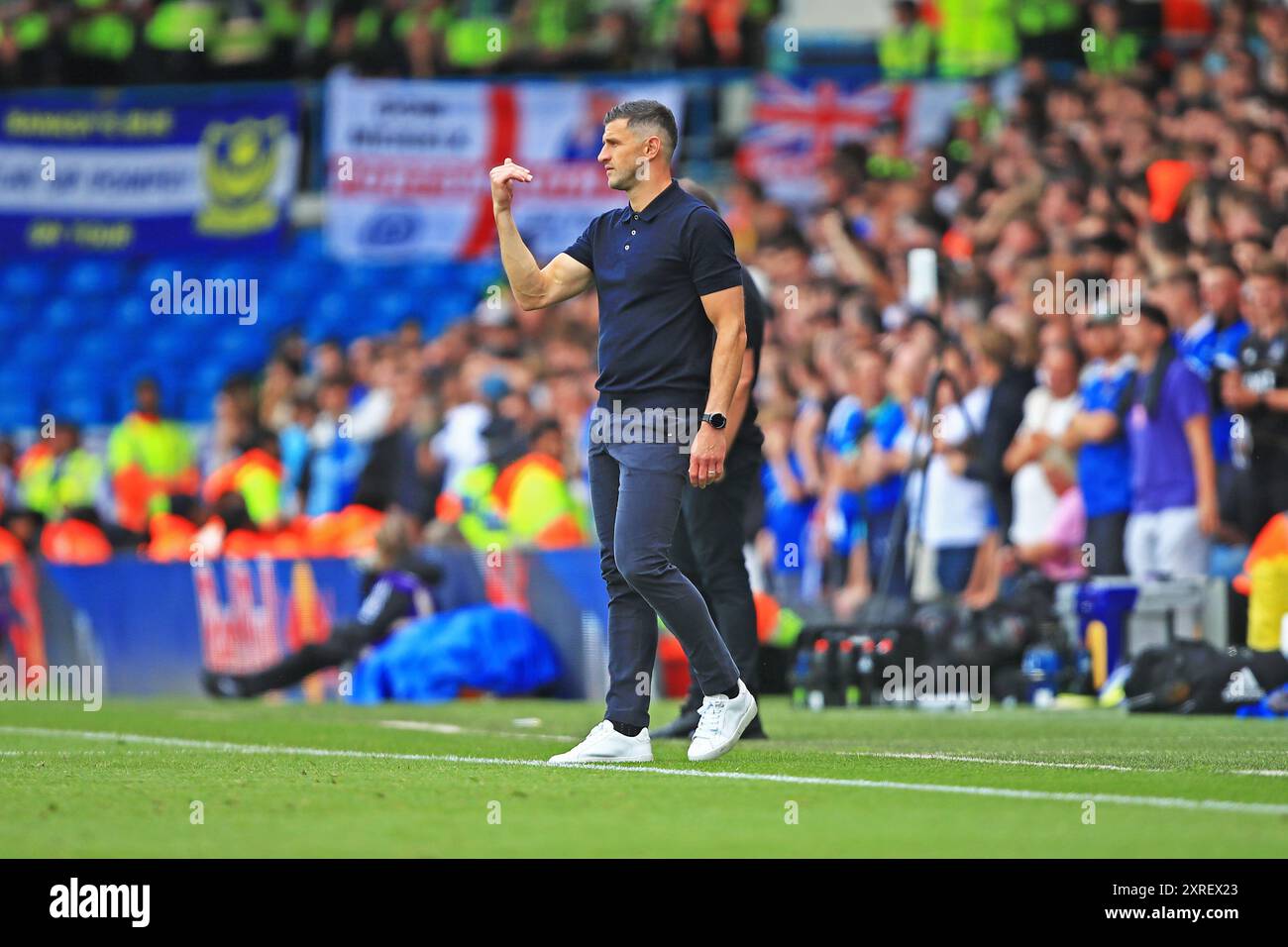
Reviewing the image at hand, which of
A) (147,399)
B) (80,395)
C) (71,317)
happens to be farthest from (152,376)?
(147,399)

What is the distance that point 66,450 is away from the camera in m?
20.4

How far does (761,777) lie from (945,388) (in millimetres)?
7576

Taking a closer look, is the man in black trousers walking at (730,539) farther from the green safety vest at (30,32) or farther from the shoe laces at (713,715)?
the green safety vest at (30,32)

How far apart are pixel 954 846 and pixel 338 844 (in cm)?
152

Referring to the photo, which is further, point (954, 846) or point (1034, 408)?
point (1034, 408)

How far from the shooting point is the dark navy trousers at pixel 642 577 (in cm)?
795

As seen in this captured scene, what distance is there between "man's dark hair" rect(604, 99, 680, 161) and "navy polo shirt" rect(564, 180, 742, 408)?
21 cm

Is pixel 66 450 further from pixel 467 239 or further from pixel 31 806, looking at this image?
pixel 31 806

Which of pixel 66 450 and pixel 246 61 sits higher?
pixel 246 61

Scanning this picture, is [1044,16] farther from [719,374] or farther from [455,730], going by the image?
[719,374]

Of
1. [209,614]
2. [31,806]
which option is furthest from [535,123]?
[31,806]

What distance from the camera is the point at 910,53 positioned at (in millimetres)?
20891

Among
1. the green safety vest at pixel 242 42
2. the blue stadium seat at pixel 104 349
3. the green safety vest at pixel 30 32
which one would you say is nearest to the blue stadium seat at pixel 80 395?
the blue stadium seat at pixel 104 349

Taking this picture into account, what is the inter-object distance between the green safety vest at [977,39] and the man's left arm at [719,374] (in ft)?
42.6
